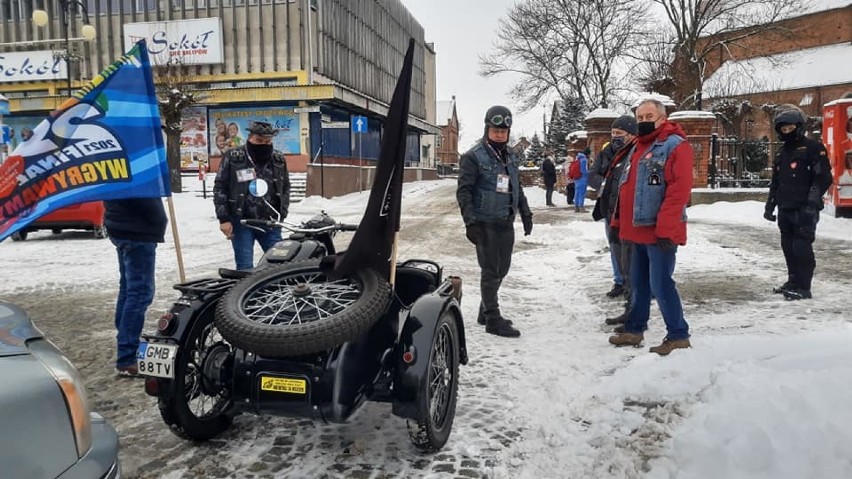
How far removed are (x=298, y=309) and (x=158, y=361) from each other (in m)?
0.75

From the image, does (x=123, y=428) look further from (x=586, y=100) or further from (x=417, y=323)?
(x=586, y=100)

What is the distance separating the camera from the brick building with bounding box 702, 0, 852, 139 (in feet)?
123

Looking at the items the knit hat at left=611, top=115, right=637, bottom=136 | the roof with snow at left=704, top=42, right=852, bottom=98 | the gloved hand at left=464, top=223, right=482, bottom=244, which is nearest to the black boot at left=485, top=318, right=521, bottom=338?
the gloved hand at left=464, top=223, right=482, bottom=244

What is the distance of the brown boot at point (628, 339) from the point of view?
4977 mm

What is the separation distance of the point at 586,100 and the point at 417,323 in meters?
34.1

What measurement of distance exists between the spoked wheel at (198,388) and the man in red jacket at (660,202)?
311 cm

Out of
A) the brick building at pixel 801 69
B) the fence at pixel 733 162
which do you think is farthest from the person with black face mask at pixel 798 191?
the brick building at pixel 801 69

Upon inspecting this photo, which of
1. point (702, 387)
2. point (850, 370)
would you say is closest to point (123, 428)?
point (702, 387)

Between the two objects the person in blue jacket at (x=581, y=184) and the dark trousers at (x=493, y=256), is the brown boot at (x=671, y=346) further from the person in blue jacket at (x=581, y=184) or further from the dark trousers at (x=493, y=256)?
the person in blue jacket at (x=581, y=184)

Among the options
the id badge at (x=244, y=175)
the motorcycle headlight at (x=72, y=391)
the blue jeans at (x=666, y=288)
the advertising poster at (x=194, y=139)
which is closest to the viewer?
the motorcycle headlight at (x=72, y=391)

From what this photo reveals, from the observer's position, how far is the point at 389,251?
3.24m

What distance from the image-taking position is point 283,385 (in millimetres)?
2887


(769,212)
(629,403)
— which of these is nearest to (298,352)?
(629,403)

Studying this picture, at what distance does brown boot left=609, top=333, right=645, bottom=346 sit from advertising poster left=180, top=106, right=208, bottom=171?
3231cm
